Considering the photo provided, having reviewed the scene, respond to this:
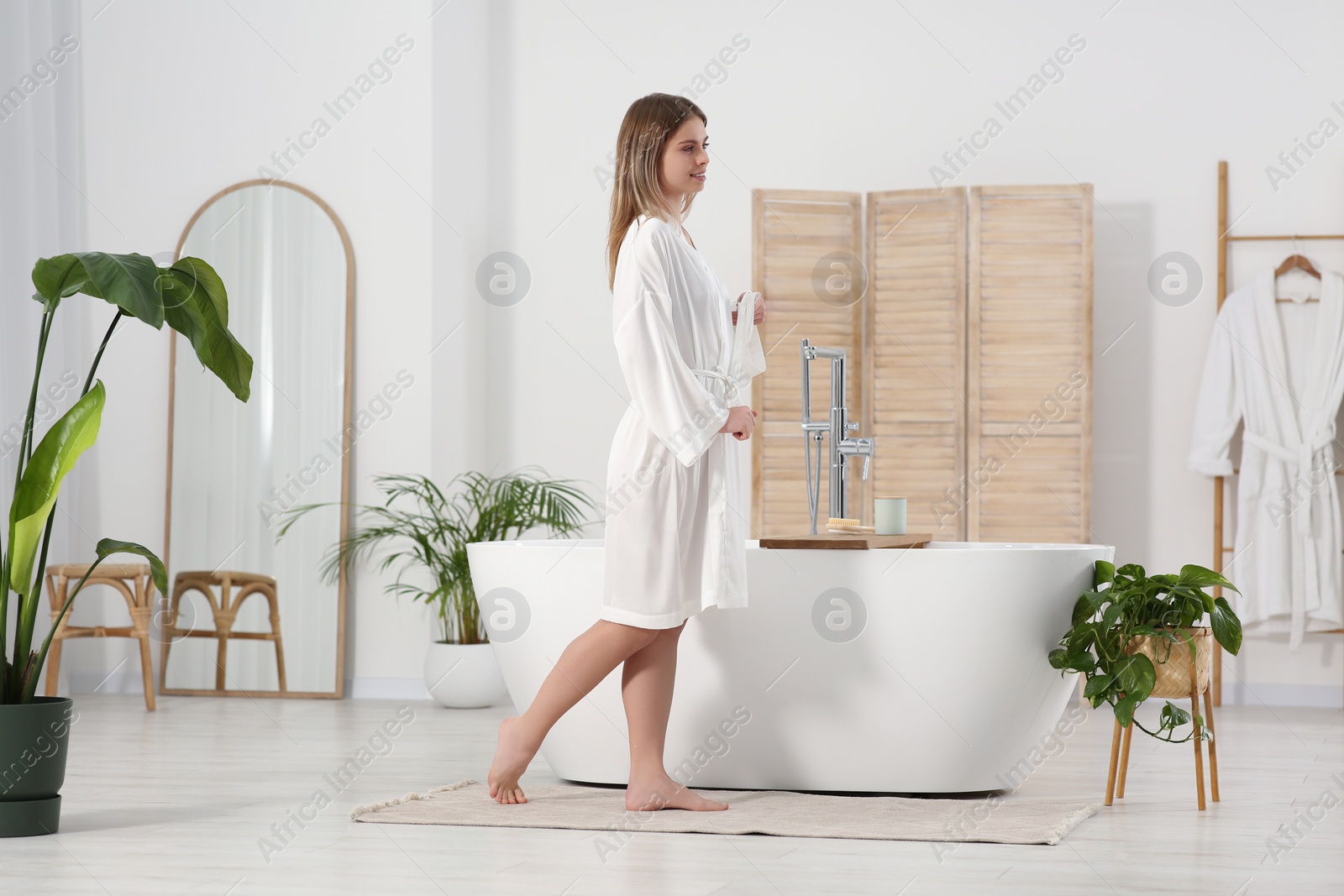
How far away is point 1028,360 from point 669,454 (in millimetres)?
2300

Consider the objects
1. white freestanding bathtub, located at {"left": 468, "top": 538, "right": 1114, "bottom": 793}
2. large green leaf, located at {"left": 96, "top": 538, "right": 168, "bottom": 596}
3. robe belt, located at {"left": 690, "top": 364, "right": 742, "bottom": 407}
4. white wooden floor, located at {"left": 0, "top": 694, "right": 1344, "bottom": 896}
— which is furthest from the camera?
white freestanding bathtub, located at {"left": 468, "top": 538, "right": 1114, "bottom": 793}

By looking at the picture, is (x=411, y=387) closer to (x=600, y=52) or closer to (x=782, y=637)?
(x=600, y=52)

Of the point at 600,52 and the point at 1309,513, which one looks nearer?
the point at 1309,513

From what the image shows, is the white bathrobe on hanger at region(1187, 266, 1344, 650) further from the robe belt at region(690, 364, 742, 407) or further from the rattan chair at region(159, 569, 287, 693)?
the rattan chair at region(159, 569, 287, 693)

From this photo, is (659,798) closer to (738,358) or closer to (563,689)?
(563,689)

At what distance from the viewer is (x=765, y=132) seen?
5.00 metres

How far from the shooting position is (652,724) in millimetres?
2654

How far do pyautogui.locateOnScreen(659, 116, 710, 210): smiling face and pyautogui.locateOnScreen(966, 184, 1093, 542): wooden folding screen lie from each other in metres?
2.08

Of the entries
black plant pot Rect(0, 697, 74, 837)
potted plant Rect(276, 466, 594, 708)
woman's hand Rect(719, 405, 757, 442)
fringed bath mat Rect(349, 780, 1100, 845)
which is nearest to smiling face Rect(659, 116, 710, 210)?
woman's hand Rect(719, 405, 757, 442)

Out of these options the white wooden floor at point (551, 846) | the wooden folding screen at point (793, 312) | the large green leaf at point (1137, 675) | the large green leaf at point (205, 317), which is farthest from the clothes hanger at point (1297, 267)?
the large green leaf at point (205, 317)

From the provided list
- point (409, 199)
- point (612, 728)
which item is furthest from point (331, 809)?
point (409, 199)

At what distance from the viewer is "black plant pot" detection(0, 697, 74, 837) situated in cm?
240

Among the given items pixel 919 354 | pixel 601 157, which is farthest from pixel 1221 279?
pixel 601 157

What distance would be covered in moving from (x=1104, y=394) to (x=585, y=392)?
1848mm
